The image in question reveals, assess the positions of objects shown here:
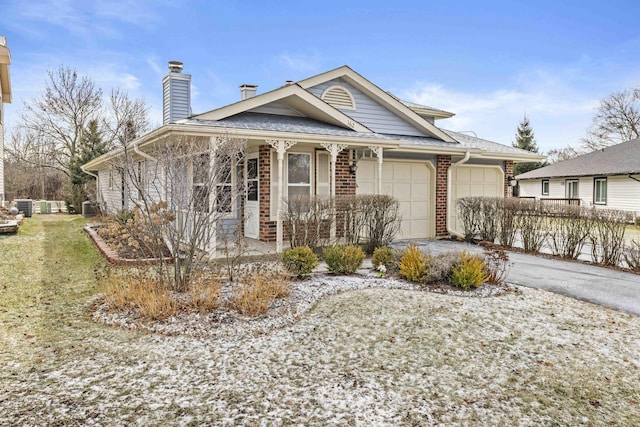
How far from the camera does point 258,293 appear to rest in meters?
5.63

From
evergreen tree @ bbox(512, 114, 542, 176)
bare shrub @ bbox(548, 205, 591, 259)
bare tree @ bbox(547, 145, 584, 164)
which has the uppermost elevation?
evergreen tree @ bbox(512, 114, 542, 176)

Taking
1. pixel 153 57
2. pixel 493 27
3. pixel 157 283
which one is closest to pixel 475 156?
pixel 493 27

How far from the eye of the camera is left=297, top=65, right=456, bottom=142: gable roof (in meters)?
11.6

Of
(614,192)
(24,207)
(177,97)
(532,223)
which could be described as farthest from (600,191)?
(24,207)

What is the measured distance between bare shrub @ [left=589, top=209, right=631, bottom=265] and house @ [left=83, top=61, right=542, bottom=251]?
13.5ft

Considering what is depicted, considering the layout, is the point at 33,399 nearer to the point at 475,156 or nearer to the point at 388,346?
the point at 388,346

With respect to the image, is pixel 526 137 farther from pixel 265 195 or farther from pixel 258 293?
pixel 258 293

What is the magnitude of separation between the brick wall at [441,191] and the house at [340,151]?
29mm

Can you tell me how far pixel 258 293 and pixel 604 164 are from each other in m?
25.1

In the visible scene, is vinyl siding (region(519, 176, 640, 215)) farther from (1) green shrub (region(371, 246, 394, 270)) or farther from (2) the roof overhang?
(2) the roof overhang

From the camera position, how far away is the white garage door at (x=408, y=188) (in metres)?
11.8

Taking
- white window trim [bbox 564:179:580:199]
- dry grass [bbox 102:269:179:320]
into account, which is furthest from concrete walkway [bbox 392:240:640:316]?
white window trim [bbox 564:179:580:199]

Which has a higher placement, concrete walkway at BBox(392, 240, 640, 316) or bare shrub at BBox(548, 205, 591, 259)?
bare shrub at BBox(548, 205, 591, 259)

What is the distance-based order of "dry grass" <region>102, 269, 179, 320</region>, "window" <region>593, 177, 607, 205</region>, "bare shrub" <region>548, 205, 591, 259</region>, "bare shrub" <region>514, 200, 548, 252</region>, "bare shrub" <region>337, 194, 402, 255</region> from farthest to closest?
"window" <region>593, 177, 607, 205</region>, "bare shrub" <region>514, 200, 548, 252</region>, "bare shrub" <region>548, 205, 591, 259</region>, "bare shrub" <region>337, 194, 402, 255</region>, "dry grass" <region>102, 269, 179, 320</region>
